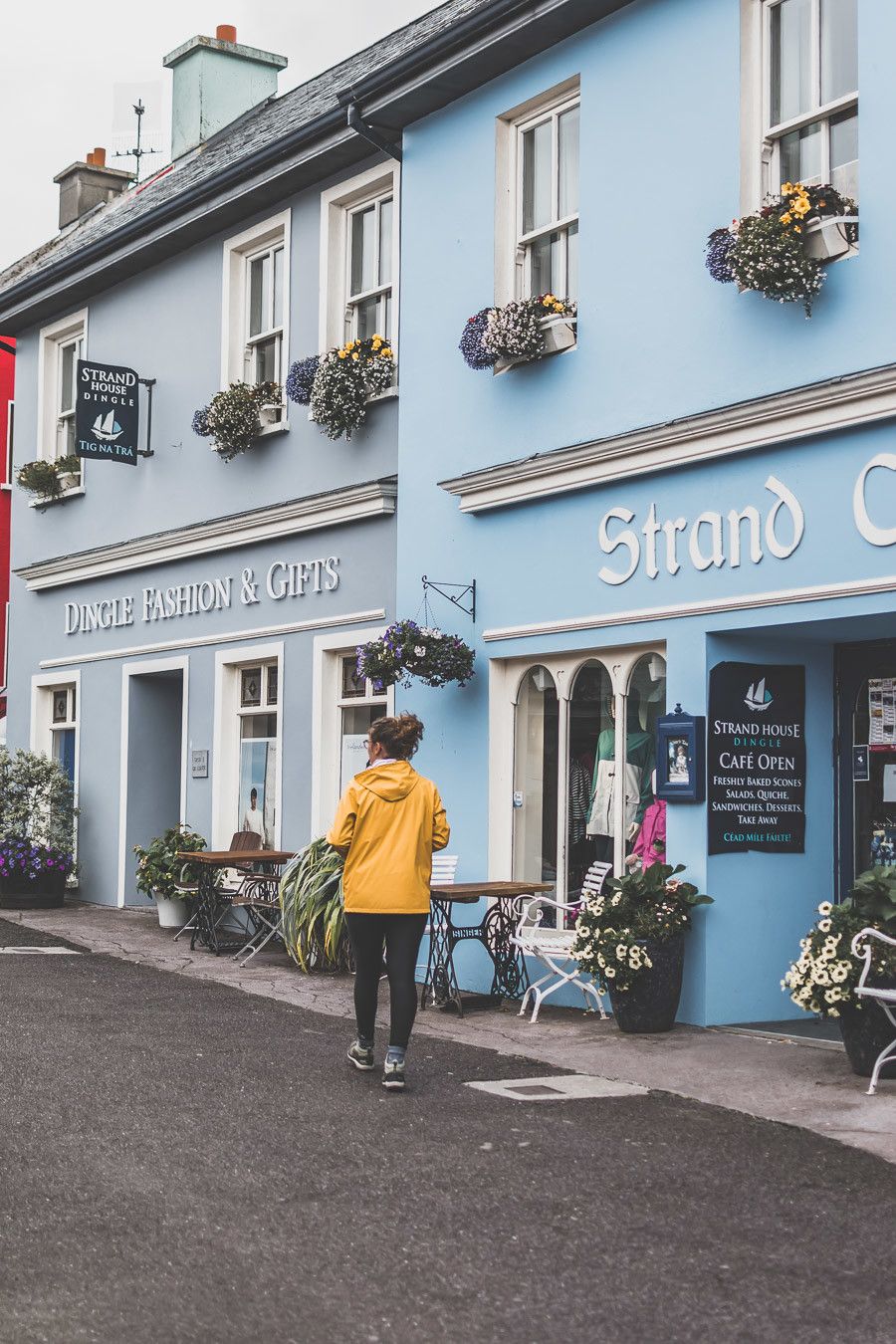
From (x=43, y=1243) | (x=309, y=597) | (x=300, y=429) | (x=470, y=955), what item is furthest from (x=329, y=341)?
(x=43, y=1243)

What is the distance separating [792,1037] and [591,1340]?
17.5 feet

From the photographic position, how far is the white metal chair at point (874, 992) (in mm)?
7789

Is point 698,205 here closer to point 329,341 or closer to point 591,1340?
point 329,341

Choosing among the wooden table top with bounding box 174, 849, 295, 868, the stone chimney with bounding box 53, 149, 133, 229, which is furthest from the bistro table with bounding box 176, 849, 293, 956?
the stone chimney with bounding box 53, 149, 133, 229

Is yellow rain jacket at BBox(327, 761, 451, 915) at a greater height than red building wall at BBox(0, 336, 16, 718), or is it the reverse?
red building wall at BBox(0, 336, 16, 718)

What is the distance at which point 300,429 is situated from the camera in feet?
47.3

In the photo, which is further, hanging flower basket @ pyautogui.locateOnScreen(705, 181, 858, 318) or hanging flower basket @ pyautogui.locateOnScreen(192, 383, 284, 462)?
hanging flower basket @ pyautogui.locateOnScreen(192, 383, 284, 462)

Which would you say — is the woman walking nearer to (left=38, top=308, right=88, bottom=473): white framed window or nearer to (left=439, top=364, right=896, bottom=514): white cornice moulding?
(left=439, top=364, right=896, bottom=514): white cornice moulding

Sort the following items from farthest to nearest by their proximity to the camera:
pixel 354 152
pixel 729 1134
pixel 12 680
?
1. pixel 12 680
2. pixel 354 152
3. pixel 729 1134

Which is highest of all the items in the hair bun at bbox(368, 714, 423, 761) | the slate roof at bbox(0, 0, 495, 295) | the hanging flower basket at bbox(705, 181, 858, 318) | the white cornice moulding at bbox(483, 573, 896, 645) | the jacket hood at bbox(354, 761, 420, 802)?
the slate roof at bbox(0, 0, 495, 295)

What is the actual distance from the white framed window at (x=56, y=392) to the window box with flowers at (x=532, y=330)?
8.86 metres

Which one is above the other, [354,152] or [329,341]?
[354,152]

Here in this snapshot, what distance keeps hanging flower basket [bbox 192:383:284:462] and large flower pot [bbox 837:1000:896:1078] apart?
8.42 meters

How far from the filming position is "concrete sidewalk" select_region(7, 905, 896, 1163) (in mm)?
7512
